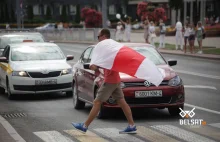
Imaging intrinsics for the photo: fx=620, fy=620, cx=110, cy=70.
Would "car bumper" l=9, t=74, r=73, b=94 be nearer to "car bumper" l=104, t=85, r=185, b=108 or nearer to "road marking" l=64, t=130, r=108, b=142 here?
"car bumper" l=104, t=85, r=185, b=108

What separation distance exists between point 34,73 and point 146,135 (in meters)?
6.63

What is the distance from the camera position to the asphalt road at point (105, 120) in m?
10.1

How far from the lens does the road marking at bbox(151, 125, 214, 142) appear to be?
9686 millimetres

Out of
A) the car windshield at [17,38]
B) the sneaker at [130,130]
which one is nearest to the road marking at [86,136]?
the sneaker at [130,130]

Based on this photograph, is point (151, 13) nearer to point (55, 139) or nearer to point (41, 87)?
point (41, 87)

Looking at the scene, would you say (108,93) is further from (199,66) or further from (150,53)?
(199,66)

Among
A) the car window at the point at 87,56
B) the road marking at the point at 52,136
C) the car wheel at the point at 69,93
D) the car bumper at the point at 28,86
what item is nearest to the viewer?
the road marking at the point at 52,136

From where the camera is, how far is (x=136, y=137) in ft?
32.9

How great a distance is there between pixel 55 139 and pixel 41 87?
641 cm

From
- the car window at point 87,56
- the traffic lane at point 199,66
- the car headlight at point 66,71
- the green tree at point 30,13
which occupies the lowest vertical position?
the green tree at point 30,13

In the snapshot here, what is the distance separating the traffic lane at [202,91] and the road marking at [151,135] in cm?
303

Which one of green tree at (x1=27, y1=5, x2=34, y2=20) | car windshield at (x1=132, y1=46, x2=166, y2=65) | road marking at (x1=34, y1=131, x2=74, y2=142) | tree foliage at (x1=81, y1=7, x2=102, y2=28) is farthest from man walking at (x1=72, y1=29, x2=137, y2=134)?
green tree at (x1=27, y1=5, x2=34, y2=20)

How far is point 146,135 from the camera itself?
10.2m
